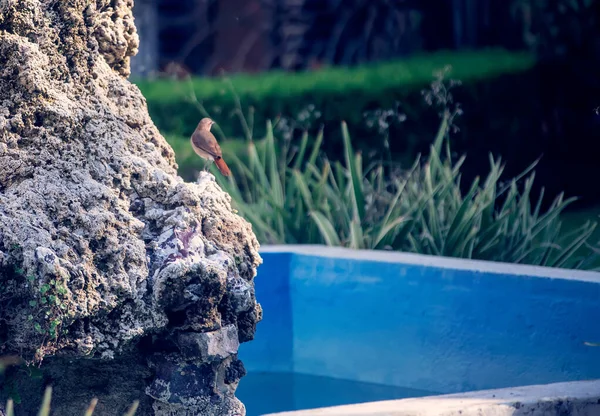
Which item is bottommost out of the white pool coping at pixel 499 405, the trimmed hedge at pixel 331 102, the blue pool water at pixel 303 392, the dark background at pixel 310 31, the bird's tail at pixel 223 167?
the white pool coping at pixel 499 405

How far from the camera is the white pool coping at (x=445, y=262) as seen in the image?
4.09 meters

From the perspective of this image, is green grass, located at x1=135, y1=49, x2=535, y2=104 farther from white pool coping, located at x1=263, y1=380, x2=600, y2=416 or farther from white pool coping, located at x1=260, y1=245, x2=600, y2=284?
white pool coping, located at x1=263, y1=380, x2=600, y2=416

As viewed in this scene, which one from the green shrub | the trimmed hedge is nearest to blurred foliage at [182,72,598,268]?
the green shrub

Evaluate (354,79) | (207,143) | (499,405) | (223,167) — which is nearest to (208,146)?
(207,143)

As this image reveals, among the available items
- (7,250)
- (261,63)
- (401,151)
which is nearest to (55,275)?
(7,250)

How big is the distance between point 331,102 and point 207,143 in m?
4.15

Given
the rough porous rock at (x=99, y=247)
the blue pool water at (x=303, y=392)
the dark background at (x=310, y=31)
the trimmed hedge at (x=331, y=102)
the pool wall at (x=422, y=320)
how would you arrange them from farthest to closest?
the dark background at (x=310, y=31), the trimmed hedge at (x=331, y=102), the blue pool water at (x=303, y=392), the pool wall at (x=422, y=320), the rough porous rock at (x=99, y=247)

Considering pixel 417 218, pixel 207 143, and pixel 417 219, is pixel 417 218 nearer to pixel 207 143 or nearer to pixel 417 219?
pixel 417 219

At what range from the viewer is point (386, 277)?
4488mm

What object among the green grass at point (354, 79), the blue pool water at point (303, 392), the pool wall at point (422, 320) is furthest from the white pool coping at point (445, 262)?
the green grass at point (354, 79)

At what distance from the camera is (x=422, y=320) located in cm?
445

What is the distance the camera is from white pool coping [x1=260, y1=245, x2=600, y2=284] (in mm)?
4094

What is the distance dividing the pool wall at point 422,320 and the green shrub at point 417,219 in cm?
46

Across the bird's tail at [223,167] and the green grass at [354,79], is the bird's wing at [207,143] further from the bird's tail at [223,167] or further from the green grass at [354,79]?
the green grass at [354,79]
